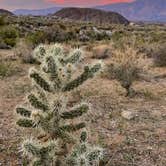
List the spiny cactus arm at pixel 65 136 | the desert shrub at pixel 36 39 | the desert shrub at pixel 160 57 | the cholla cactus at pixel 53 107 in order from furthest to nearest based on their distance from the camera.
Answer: the desert shrub at pixel 36 39 → the desert shrub at pixel 160 57 → the spiny cactus arm at pixel 65 136 → the cholla cactus at pixel 53 107

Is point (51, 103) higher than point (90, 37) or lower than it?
higher

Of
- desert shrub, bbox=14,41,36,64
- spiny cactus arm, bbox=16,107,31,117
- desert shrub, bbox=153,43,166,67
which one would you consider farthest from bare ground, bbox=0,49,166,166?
desert shrub, bbox=153,43,166,67

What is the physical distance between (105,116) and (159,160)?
2259mm

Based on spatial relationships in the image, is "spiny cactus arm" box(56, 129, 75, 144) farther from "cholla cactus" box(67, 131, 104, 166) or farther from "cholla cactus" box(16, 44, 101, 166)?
"cholla cactus" box(67, 131, 104, 166)

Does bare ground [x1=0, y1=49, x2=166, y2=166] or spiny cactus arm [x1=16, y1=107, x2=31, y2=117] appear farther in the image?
bare ground [x1=0, y1=49, x2=166, y2=166]

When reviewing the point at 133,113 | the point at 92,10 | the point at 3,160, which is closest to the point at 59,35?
the point at 133,113

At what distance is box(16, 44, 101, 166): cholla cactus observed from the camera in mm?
5434

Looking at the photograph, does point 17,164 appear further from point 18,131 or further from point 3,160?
point 18,131

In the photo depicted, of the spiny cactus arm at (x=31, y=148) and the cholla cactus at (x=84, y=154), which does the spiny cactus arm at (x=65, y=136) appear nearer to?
the cholla cactus at (x=84, y=154)

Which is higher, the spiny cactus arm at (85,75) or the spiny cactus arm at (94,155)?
the spiny cactus arm at (85,75)

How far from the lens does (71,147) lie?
6.02 meters

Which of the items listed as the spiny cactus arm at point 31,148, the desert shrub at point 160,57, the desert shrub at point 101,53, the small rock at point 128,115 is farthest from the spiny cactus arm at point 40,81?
the desert shrub at point 101,53

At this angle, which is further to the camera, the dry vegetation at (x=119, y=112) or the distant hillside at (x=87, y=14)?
the distant hillside at (x=87, y=14)

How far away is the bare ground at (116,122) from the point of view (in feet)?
22.2
